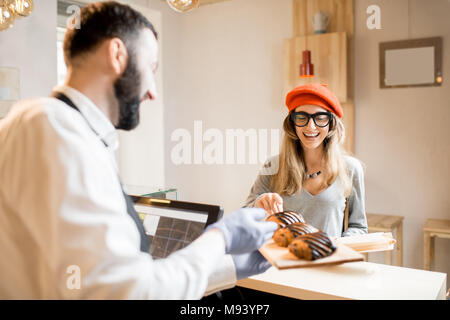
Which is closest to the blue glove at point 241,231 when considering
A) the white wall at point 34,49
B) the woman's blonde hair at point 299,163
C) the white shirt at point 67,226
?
the white shirt at point 67,226

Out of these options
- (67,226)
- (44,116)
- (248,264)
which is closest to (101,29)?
(44,116)

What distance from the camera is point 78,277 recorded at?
2.32ft

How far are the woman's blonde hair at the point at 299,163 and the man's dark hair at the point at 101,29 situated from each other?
1.37 meters

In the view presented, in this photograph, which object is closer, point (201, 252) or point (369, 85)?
point (201, 252)

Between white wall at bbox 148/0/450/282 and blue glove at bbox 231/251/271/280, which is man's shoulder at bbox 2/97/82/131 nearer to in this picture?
blue glove at bbox 231/251/271/280

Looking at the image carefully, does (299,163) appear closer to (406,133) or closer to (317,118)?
(317,118)

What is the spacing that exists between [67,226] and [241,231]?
397 mm

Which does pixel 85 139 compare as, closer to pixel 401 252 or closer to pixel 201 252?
pixel 201 252

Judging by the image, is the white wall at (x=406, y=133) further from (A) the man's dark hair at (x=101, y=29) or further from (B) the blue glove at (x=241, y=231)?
(A) the man's dark hair at (x=101, y=29)

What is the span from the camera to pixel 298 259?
3.65 feet

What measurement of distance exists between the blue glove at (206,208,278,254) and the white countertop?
37 cm

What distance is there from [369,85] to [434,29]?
0.63m
